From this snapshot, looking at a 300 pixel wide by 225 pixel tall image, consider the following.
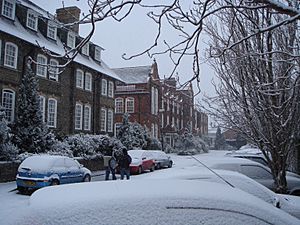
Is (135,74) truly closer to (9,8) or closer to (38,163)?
(9,8)

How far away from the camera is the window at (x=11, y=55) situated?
22122 millimetres

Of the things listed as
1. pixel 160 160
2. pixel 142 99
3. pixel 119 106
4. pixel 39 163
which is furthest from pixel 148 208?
pixel 119 106

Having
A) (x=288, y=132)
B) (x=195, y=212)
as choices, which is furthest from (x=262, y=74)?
(x=195, y=212)

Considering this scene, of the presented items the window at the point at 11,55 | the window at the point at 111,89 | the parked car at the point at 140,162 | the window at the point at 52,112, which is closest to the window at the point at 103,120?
the window at the point at 111,89

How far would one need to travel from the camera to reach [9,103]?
22.5m

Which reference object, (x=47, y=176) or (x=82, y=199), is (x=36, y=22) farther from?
(x=82, y=199)

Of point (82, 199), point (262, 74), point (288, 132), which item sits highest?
point (262, 74)

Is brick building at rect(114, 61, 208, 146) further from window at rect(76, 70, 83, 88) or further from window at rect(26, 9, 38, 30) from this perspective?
window at rect(26, 9, 38, 30)

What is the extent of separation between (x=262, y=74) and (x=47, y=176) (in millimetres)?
9317

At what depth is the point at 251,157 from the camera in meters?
16.7

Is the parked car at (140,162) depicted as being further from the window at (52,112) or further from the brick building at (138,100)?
the brick building at (138,100)

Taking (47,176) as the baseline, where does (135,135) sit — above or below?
above

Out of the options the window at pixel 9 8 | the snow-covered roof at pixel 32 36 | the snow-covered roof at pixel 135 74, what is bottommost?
the snow-covered roof at pixel 32 36

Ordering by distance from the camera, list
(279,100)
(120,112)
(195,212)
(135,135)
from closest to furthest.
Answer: (195,212) < (279,100) < (135,135) < (120,112)
